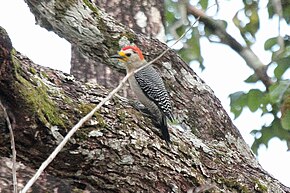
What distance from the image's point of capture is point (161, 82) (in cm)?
364

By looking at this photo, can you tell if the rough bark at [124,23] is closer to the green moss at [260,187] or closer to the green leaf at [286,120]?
the green leaf at [286,120]

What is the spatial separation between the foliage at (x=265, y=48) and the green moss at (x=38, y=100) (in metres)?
1.38

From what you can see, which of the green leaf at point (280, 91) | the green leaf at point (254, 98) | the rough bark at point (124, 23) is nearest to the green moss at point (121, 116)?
the green leaf at point (280, 91)

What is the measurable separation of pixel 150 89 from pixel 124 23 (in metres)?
0.47

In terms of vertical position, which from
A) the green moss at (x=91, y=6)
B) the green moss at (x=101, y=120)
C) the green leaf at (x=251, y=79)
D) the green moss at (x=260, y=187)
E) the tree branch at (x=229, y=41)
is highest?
the tree branch at (x=229, y=41)

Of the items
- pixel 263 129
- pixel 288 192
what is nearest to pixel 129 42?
pixel 288 192

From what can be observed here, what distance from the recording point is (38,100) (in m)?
2.63

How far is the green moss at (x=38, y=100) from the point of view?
2564mm

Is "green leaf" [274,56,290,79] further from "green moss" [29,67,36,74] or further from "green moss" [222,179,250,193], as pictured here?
"green moss" [29,67,36,74]

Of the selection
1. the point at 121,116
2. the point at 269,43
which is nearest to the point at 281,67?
the point at 269,43

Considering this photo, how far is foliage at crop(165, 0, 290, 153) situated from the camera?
12.3 ft

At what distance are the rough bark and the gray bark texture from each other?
80cm

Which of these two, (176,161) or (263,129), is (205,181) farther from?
(263,129)

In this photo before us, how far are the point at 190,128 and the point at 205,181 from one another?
0.46m
